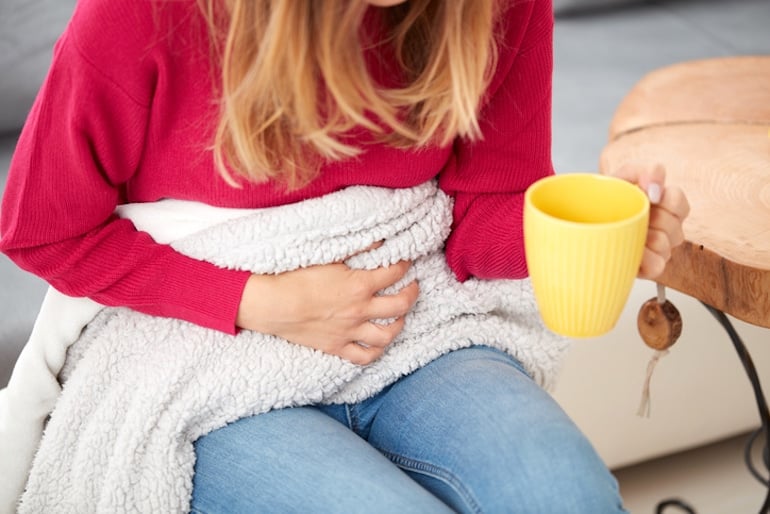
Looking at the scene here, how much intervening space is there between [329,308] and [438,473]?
0.18 m

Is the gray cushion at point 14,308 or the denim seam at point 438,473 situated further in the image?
the gray cushion at point 14,308

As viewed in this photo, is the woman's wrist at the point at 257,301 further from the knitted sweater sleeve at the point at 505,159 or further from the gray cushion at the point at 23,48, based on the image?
the gray cushion at the point at 23,48

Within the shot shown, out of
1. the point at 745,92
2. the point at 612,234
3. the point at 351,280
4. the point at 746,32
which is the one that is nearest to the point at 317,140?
the point at 351,280

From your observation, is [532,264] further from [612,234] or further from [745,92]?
[745,92]

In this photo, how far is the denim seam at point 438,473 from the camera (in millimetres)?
798

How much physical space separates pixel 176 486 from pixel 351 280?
246 mm

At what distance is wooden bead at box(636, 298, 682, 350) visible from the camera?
1046 mm

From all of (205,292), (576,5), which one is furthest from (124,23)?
(576,5)

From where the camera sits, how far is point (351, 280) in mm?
904

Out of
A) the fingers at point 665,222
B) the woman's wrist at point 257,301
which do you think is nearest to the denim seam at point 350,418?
the woman's wrist at point 257,301

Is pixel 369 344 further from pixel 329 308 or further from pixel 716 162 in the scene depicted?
pixel 716 162

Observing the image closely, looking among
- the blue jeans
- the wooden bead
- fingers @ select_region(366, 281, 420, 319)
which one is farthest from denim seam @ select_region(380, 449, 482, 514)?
the wooden bead

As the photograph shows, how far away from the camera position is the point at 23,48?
144cm

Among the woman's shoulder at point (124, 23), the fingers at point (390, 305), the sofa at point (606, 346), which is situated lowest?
the sofa at point (606, 346)
